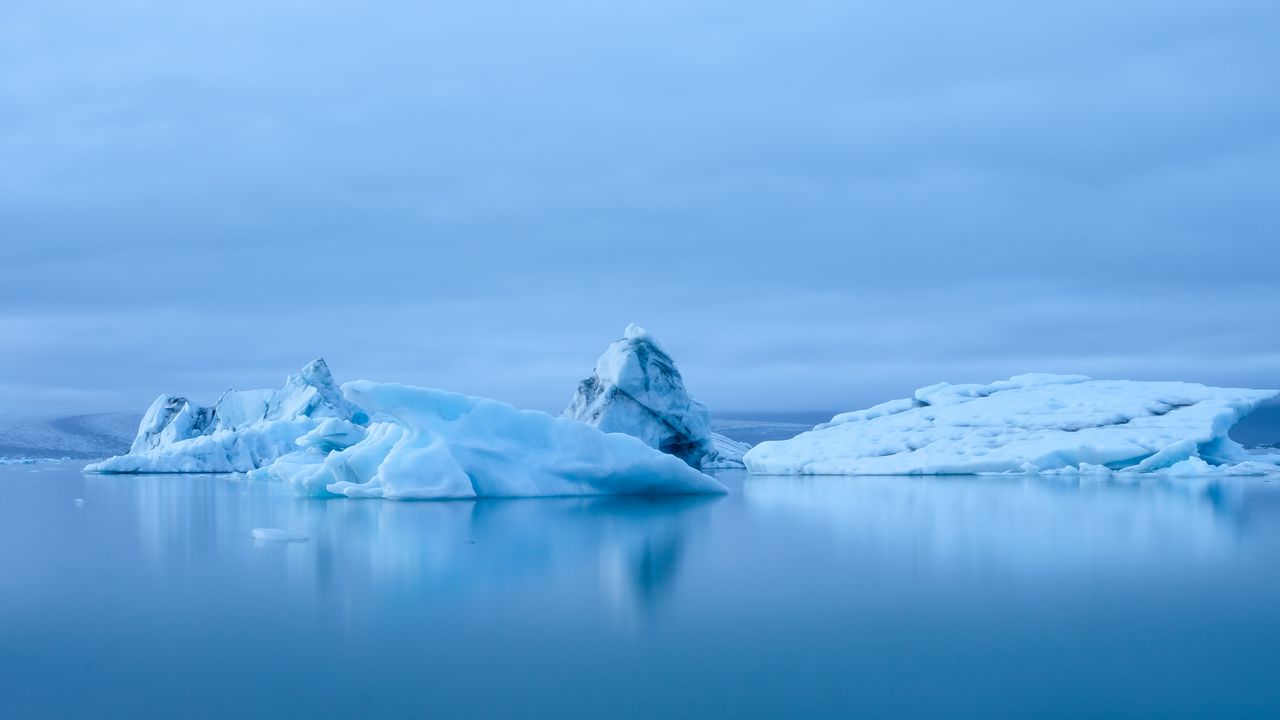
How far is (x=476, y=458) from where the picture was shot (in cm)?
1134

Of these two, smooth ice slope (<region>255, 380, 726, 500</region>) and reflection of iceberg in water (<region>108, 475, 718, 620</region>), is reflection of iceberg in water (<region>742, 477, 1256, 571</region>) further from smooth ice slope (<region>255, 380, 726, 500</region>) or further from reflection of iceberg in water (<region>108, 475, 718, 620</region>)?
smooth ice slope (<region>255, 380, 726, 500</region>)

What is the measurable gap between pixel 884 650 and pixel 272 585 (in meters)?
2.83

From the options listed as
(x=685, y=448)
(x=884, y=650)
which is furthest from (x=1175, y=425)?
(x=884, y=650)

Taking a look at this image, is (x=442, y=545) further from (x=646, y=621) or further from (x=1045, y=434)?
(x=1045, y=434)

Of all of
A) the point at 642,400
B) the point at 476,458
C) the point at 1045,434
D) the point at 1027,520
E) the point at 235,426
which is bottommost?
the point at 1027,520

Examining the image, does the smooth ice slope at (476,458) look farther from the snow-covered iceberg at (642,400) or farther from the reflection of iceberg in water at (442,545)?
the snow-covered iceberg at (642,400)

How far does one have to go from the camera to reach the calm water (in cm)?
278

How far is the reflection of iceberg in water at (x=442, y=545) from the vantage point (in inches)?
187

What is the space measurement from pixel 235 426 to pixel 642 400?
14.4 metres

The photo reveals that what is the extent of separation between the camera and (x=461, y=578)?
4.95 metres

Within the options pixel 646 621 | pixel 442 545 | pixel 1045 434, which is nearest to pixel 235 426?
pixel 1045 434

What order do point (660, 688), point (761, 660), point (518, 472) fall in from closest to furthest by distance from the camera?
1. point (660, 688)
2. point (761, 660)
3. point (518, 472)

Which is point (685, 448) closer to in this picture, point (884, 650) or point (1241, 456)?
point (1241, 456)

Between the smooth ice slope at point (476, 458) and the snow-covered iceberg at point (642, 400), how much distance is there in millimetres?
7961
